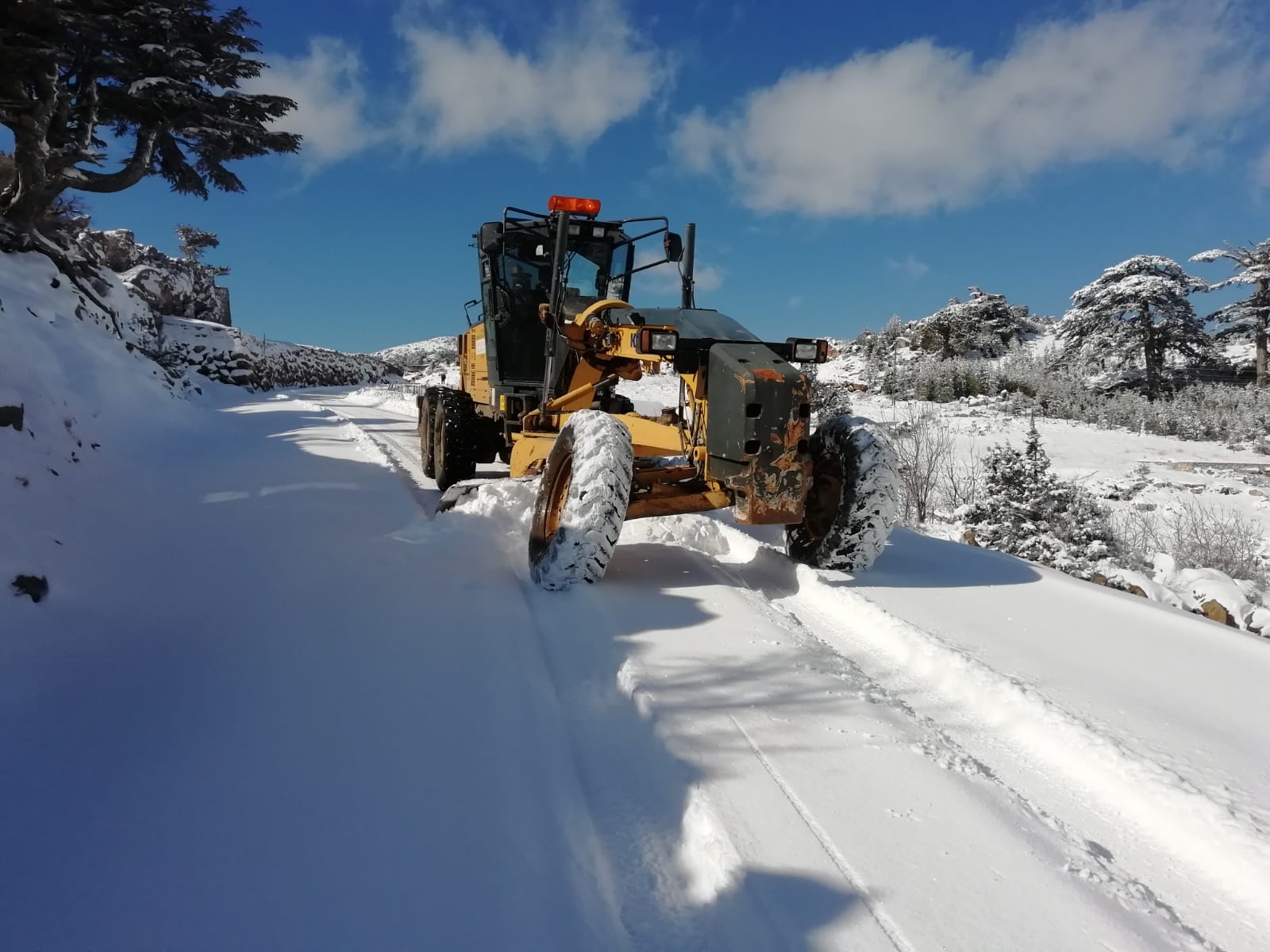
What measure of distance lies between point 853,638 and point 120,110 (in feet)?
68.3

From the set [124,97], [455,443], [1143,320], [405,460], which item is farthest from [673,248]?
[1143,320]

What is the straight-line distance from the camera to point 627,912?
5.69ft

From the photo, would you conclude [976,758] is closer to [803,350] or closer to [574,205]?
[803,350]

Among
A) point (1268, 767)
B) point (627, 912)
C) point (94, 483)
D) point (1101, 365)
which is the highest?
point (1101, 365)

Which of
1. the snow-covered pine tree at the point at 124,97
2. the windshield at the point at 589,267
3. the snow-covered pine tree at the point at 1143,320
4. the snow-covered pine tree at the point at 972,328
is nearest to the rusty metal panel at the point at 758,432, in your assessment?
the windshield at the point at 589,267

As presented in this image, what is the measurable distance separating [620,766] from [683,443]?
2.43m

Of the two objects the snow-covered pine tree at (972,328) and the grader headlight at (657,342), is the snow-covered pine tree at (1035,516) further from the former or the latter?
the snow-covered pine tree at (972,328)

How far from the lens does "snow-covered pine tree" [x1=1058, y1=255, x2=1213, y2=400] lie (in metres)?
19.6

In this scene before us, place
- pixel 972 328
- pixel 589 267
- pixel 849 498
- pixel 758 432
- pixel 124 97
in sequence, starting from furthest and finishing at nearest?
pixel 972 328, pixel 124 97, pixel 589 267, pixel 849 498, pixel 758 432

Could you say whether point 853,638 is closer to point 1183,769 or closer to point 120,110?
point 1183,769

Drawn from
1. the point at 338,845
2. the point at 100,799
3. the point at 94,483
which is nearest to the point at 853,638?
the point at 338,845

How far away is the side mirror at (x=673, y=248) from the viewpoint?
5.74m

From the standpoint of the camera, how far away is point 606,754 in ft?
7.76

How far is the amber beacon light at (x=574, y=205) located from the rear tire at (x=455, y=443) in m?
2.77
